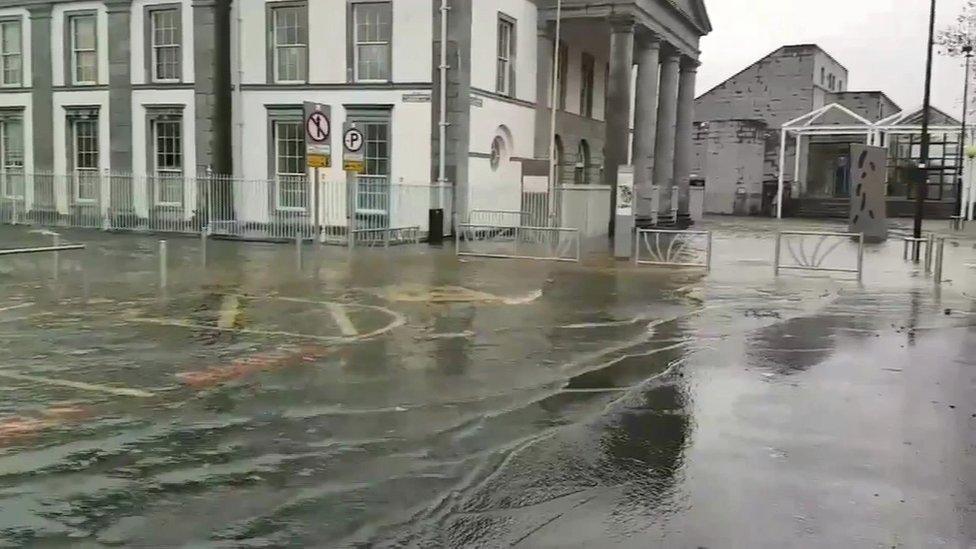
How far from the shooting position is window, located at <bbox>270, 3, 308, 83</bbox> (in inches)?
1068

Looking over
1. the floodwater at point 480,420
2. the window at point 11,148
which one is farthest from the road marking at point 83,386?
the window at point 11,148

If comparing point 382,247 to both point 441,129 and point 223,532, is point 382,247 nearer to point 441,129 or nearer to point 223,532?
point 441,129

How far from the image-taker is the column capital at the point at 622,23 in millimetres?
29672

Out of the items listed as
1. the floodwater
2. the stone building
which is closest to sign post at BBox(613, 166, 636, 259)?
the floodwater

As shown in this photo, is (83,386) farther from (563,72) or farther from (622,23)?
(563,72)

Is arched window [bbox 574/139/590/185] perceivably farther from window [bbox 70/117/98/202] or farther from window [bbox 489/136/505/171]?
window [bbox 70/117/98/202]

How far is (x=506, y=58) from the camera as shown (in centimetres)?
2869

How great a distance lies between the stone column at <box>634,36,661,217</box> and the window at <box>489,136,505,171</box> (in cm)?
623

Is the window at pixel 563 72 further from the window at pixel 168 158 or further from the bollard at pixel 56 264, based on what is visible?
the bollard at pixel 56 264

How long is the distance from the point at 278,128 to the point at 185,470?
23.1m

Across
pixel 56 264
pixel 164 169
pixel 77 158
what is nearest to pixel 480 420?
pixel 56 264

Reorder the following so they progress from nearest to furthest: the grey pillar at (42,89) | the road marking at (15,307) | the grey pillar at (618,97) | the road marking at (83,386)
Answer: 1. the road marking at (83,386)
2. the road marking at (15,307)
3. the grey pillar at (618,97)
4. the grey pillar at (42,89)

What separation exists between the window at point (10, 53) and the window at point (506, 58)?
56.2 feet

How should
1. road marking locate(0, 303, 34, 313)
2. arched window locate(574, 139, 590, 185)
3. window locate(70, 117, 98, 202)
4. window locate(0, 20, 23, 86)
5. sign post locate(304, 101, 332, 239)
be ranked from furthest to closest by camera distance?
→ arched window locate(574, 139, 590, 185) < window locate(0, 20, 23, 86) < window locate(70, 117, 98, 202) < sign post locate(304, 101, 332, 239) < road marking locate(0, 303, 34, 313)
